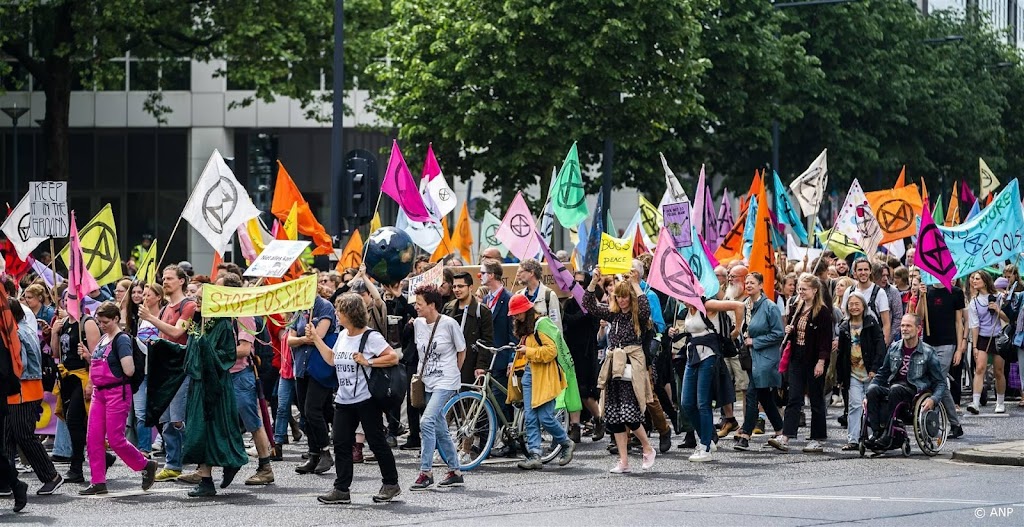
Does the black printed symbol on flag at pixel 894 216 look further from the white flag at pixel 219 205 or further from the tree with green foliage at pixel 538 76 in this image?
the tree with green foliage at pixel 538 76

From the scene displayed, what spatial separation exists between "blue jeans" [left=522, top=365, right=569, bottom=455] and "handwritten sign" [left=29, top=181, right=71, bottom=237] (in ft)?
17.6

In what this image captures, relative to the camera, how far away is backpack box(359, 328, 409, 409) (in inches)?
448

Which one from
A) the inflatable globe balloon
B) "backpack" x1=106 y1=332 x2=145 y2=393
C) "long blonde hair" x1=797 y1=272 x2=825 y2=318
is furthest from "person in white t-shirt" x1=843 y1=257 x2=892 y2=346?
"backpack" x1=106 y1=332 x2=145 y2=393

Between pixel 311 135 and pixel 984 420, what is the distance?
32.8m

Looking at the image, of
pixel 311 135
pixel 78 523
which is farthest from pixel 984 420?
pixel 311 135

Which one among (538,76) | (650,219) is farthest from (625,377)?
(538,76)

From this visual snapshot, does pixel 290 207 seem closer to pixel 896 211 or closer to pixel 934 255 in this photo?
pixel 934 255

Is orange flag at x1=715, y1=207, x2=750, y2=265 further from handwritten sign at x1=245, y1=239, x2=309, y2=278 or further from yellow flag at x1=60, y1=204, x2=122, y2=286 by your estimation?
handwritten sign at x1=245, y1=239, x2=309, y2=278

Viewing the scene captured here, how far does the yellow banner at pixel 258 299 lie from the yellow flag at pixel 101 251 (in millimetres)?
5864

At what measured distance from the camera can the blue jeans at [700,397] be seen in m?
13.9

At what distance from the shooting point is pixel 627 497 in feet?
37.7

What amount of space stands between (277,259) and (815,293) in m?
4.77

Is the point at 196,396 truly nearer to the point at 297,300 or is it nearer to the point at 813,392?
the point at 297,300

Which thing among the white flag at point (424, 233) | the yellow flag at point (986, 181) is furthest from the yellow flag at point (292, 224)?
the yellow flag at point (986, 181)
